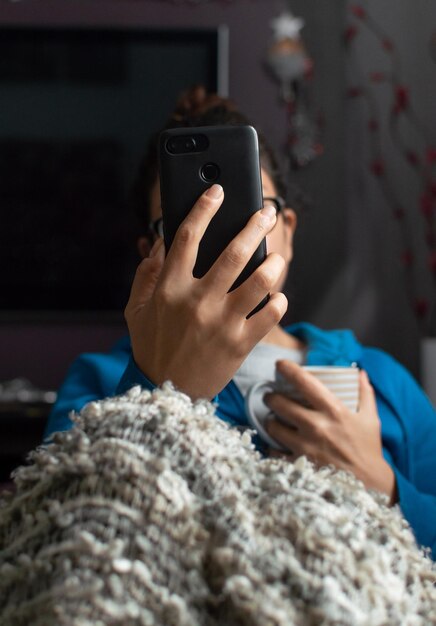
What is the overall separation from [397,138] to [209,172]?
2.09 meters

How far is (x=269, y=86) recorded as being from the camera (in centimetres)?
245

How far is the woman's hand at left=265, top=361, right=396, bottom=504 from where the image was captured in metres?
0.74

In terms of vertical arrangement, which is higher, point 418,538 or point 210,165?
point 210,165

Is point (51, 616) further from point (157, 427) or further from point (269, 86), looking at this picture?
point (269, 86)

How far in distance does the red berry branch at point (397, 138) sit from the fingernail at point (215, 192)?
2041 mm

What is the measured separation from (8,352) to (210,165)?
198cm

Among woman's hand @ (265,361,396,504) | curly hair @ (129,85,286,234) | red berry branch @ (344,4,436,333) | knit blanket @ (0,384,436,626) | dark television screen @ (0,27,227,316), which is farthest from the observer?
red berry branch @ (344,4,436,333)

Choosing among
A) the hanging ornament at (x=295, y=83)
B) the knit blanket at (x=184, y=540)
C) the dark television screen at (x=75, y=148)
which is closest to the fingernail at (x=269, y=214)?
the knit blanket at (x=184, y=540)

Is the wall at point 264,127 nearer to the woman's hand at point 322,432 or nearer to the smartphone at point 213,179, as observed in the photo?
the woman's hand at point 322,432

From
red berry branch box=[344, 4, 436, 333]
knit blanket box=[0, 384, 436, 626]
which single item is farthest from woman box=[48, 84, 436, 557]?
red berry branch box=[344, 4, 436, 333]

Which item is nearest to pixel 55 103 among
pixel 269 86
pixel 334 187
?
pixel 269 86

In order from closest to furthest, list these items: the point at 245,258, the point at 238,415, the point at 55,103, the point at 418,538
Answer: the point at 245,258 → the point at 418,538 → the point at 238,415 → the point at 55,103

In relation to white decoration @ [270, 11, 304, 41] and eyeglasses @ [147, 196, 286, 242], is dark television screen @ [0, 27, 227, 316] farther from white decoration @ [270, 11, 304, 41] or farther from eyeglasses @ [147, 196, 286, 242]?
eyeglasses @ [147, 196, 286, 242]

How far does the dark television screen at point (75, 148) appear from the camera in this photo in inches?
93.1
